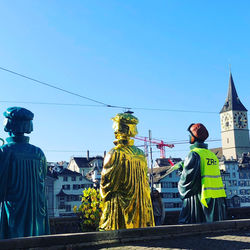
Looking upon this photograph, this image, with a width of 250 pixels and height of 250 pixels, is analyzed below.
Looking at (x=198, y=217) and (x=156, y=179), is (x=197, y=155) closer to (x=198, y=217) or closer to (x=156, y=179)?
(x=198, y=217)

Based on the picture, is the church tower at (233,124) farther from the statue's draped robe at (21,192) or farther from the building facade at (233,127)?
the statue's draped robe at (21,192)

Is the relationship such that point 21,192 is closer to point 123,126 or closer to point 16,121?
point 16,121

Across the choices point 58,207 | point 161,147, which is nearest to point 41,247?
point 58,207

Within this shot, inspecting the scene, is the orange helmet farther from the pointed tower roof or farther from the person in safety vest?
the pointed tower roof

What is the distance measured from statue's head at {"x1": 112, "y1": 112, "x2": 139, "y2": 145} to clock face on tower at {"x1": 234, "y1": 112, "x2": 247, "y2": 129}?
139 metres

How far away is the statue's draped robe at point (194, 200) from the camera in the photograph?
9688 mm

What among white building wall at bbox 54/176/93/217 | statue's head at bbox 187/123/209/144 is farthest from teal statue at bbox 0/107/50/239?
white building wall at bbox 54/176/93/217

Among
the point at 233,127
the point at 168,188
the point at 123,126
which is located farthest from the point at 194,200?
the point at 233,127

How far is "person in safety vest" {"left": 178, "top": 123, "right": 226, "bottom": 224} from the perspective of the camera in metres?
9.68

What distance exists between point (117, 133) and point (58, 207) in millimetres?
59752

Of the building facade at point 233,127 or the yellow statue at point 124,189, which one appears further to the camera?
the building facade at point 233,127

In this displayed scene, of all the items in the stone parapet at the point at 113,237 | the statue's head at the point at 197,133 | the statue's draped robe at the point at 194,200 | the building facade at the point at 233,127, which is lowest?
the stone parapet at the point at 113,237

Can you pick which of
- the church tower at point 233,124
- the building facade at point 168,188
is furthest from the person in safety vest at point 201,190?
the church tower at point 233,124

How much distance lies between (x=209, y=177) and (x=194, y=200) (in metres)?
0.65
